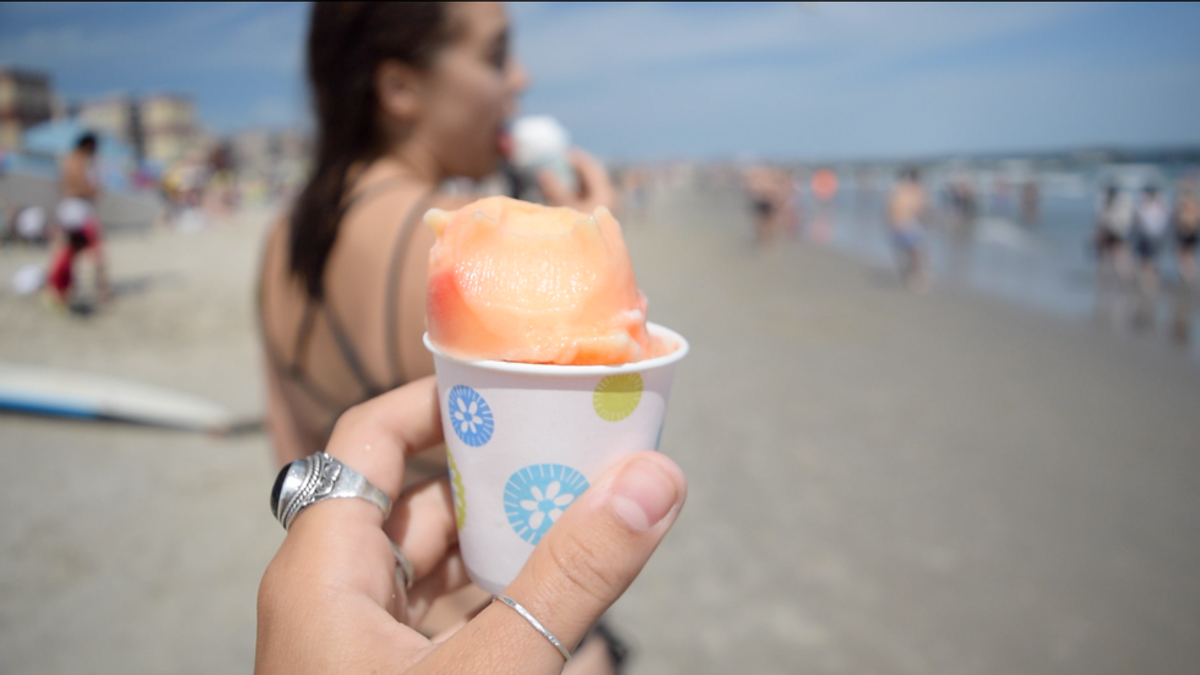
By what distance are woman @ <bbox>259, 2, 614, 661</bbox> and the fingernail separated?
0.83 metres

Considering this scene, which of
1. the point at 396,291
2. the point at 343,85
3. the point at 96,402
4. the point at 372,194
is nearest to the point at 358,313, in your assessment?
the point at 396,291

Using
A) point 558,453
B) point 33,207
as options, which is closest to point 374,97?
point 558,453

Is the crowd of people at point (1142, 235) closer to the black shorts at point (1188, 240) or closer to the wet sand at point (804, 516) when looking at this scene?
the black shorts at point (1188, 240)

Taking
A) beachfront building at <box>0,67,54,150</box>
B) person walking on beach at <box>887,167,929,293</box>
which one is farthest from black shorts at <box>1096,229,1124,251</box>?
beachfront building at <box>0,67,54,150</box>

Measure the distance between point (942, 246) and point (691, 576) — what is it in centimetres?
1927

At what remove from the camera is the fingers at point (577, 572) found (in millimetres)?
923

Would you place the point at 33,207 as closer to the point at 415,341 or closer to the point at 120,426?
the point at 120,426

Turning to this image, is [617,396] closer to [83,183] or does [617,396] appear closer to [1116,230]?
[83,183]

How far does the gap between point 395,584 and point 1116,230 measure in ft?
56.1

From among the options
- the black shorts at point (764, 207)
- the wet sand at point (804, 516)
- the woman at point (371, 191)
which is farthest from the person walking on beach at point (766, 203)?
the woman at point (371, 191)

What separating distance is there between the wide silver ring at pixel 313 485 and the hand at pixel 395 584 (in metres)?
0.02

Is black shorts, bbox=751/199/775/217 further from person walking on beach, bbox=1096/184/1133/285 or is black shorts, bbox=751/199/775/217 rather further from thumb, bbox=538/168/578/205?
thumb, bbox=538/168/578/205

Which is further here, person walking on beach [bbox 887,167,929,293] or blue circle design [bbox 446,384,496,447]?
person walking on beach [bbox 887,167,929,293]

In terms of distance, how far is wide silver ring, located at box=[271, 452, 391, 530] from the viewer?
1.07 metres
